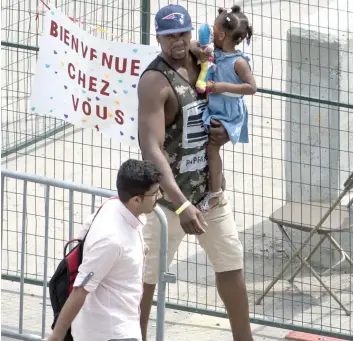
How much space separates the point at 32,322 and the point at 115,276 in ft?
7.66

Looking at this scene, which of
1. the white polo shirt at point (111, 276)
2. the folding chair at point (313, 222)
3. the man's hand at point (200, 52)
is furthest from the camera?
the folding chair at point (313, 222)

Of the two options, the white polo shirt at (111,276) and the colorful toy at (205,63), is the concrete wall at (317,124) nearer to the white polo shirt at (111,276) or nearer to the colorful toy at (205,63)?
the colorful toy at (205,63)

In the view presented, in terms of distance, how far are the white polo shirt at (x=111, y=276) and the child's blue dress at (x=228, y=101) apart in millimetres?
1356

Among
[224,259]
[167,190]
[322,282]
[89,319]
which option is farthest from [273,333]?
[89,319]

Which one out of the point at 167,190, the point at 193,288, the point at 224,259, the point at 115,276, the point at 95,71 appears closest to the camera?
the point at 115,276

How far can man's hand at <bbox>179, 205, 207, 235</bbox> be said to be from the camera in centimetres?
668

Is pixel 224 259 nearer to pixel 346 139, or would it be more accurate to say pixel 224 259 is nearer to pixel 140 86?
pixel 140 86

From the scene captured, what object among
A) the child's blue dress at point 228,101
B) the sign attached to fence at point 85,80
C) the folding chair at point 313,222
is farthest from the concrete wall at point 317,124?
the child's blue dress at point 228,101

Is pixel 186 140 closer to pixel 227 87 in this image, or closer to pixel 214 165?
pixel 214 165

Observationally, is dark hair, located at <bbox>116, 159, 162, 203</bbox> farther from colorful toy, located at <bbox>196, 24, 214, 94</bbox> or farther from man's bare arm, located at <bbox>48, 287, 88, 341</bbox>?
colorful toy, located at <bbox>196, 24, 214, 94</bbox>

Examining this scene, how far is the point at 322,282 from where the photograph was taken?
8258 millimetres

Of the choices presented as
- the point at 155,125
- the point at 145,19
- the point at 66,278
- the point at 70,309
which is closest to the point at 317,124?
the point at 145,19

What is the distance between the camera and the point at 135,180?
19.6ft

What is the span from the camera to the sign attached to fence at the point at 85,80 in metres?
8.00
